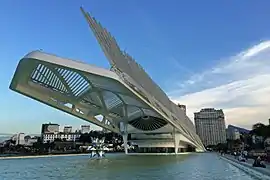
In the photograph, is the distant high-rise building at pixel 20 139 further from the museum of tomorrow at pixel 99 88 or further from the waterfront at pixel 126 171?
the waterfront at pixel 126 171

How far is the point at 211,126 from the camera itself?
14138cm

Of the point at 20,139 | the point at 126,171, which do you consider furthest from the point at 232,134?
the point at 126,171

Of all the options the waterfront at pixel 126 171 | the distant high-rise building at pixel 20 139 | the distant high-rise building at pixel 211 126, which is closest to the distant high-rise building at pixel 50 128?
the distant high-rise building at pixel 20 139

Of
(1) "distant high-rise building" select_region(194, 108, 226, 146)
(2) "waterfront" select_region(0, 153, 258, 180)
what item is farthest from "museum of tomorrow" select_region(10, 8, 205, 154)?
(1) "distant high-rise building" select_region(194, 108, 226, 146)

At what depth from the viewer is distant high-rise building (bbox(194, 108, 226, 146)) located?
463 ft

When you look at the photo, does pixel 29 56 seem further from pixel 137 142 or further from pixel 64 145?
pixel 64 145

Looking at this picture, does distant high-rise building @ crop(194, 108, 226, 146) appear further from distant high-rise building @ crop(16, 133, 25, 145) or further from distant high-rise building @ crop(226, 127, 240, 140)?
distant high-rise building @ crop(16, 133, 25, 145)

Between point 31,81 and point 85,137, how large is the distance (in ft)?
256

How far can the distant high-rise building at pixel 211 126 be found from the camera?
14125 centimetres

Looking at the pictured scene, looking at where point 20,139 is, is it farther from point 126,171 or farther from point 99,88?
point 126,171

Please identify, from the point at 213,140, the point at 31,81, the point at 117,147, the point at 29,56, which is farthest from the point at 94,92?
the point at 213,140

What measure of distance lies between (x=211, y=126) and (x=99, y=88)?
375ft

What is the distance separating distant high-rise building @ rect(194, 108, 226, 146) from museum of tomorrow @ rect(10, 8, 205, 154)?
80.5 meters

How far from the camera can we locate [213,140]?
142 metres
